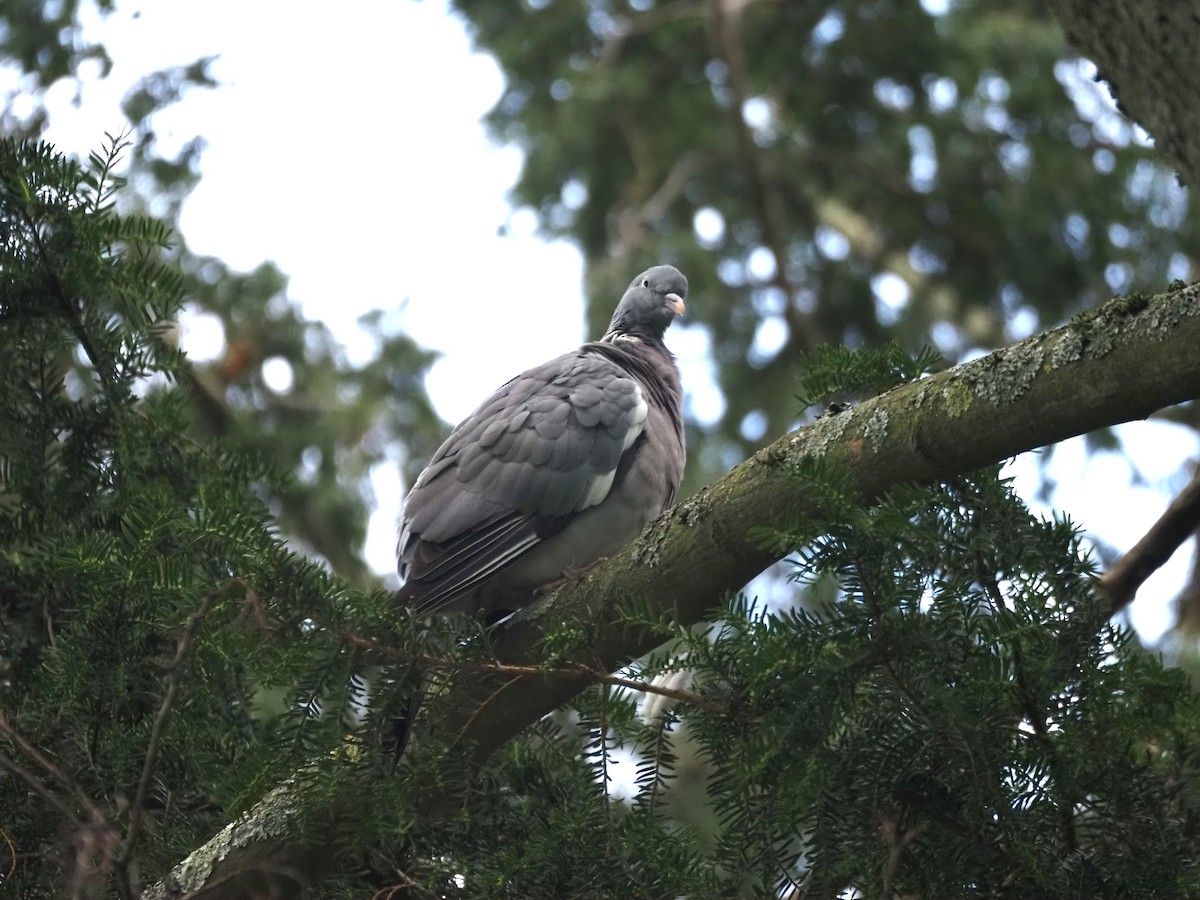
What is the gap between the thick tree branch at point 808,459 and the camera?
248cm

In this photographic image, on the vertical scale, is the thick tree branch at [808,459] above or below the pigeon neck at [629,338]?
below

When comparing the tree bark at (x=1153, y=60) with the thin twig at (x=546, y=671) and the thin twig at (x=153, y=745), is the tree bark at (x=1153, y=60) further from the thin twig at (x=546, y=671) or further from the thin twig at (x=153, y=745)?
the thin twig at (x=153, y=745)

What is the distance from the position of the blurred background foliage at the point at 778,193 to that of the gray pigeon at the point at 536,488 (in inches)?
117

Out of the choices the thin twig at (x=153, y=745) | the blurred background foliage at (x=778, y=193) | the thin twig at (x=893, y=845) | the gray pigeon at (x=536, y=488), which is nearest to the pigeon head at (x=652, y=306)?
the gray pigeon at (x=536, y=488)

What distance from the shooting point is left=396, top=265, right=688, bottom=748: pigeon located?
4270mm

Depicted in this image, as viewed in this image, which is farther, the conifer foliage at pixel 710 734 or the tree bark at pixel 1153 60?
the tree bark at pixel 1153 60

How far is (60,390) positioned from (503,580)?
1621 mm

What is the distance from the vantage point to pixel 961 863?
96.0 inches

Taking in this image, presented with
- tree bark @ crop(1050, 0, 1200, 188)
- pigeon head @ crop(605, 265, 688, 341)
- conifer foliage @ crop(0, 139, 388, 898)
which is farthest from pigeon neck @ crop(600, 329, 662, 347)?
tree bark @ crop(1050, 0, 1200, 188)

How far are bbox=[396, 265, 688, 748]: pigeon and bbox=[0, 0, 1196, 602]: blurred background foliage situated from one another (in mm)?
2983

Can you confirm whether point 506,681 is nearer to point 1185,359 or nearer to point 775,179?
point 1185,359

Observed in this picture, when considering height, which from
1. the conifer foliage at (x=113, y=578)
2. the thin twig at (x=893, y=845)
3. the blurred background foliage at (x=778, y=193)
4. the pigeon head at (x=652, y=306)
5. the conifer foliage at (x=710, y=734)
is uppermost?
the blurred background foliage at (x=778, y=193)

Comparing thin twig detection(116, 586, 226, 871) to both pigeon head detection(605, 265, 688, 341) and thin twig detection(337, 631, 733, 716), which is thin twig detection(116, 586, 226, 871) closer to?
thin twig detection(337, 631, 733, 716)

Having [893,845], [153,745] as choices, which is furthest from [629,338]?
[153,745]
